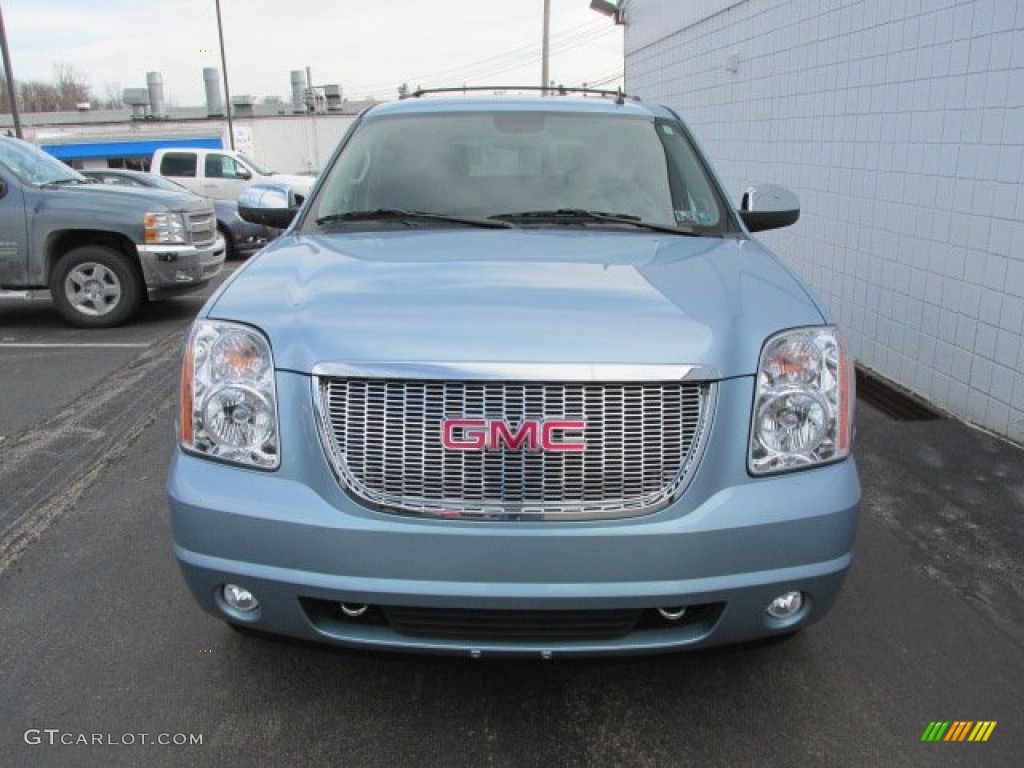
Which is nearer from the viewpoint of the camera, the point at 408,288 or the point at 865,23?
the point at 408,288

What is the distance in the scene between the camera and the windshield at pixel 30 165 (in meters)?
8.37

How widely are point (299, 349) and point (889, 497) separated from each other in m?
3.19

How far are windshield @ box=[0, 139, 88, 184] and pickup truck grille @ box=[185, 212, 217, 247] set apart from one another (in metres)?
1.30

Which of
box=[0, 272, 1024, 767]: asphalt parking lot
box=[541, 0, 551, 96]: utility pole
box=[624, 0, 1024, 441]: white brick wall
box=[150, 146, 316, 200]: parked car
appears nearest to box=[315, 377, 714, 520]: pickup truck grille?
box=[0, 272, 1024, 767]: asphalt parking lot

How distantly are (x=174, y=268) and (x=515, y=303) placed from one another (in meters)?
7.32

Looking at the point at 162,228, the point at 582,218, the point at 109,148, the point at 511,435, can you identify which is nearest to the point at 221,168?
the point at 162,228

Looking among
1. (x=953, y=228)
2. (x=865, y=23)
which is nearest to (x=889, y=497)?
(x=953, y=228)

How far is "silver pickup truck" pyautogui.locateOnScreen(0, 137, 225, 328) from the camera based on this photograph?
8.29 meters

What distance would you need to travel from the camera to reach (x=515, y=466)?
2.16m

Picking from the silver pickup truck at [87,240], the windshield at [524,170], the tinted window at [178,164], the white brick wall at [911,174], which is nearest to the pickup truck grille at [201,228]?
the silver pickup truck at [87,240]

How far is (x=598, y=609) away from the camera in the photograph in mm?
2133

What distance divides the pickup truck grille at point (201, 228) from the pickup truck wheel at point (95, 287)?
71cm

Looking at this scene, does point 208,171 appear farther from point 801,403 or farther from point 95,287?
point 801,403

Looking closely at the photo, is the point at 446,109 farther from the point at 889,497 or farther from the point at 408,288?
the point at 889,497
